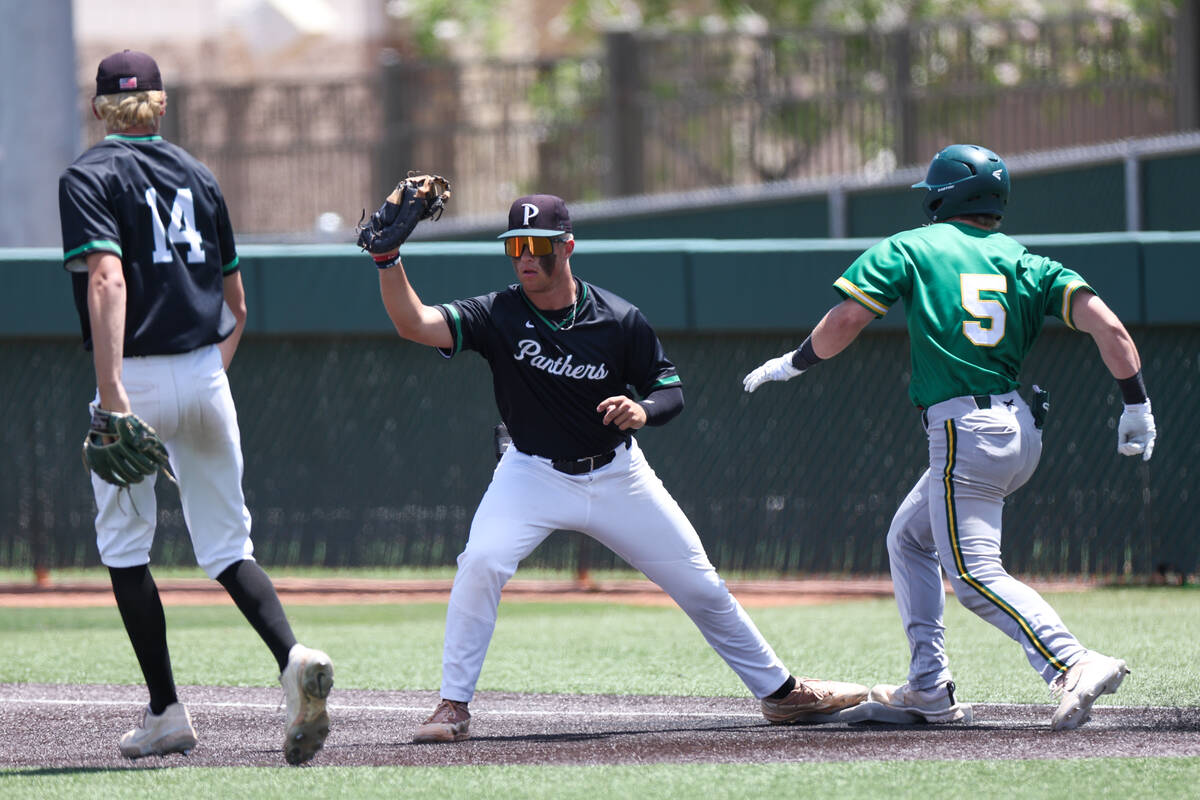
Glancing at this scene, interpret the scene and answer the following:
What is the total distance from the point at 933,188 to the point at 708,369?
13.5ft

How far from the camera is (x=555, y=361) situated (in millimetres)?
5344

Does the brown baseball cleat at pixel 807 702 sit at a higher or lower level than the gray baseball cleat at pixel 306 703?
lower

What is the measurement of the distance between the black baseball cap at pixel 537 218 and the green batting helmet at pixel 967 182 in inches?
47.7

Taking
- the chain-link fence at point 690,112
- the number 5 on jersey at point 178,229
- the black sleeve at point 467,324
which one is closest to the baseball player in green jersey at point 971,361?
the black sleeve at point 467,324

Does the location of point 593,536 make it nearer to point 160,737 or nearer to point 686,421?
point 160,737

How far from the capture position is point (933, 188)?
5.60m

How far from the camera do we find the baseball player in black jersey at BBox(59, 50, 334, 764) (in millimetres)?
4766

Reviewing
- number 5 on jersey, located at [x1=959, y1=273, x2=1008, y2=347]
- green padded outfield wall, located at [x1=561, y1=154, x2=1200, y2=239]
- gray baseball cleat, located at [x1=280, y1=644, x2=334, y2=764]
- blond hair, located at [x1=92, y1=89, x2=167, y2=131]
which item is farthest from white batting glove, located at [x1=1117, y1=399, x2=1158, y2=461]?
green padded outfield wall, located at [x1=561, y1=154, x2=1200, y2=239]

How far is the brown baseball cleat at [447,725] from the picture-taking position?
205 inches

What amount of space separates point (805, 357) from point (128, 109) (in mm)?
2192

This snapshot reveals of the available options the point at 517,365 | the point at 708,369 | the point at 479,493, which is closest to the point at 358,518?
the point at 479,493

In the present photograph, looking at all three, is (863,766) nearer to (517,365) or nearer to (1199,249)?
(517,365)

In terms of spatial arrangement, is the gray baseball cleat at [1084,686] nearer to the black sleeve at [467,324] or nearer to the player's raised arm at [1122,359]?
the player's raised arm at [1122,359]

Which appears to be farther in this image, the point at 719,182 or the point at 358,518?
the point at 719,182
